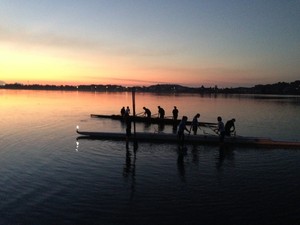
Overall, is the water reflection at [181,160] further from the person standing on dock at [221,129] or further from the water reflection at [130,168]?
the person standing on dock at [221,129]

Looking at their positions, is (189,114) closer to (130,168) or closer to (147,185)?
(130,168)

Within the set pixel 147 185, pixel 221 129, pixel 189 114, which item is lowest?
pixel 147 185

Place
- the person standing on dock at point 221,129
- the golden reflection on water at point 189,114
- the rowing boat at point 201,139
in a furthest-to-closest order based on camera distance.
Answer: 1. the golden reflection on water at point 189,114
2. the rowing boat at point 201,139
3. the person standing on dock at point 221,129

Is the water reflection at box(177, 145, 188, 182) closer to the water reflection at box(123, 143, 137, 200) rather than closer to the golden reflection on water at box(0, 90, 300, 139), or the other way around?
the water reflection at box(123, 143, 137, 200)

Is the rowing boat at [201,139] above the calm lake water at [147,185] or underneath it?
above

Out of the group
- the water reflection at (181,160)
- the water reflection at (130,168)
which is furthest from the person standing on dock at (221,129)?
the water reflection at (130,168)

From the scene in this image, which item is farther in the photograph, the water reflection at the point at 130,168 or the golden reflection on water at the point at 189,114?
the golden reflection on water at the point at 189,114

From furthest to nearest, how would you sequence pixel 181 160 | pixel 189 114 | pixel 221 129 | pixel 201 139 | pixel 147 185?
1. pixel 189 114
2. pixel 201 139
3. pixel 221 129
4. pixel 181 160
5. pixel 147 185

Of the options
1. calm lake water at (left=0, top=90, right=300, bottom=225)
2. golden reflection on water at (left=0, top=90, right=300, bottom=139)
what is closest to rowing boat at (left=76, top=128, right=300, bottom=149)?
calm lake water at (left=0, top=90, right=300, bottom=225)

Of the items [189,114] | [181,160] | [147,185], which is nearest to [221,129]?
[181,160]

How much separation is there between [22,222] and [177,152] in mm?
12075

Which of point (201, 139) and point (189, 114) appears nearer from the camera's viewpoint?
point (201, 139)

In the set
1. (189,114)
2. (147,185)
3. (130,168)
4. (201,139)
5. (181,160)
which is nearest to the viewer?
(147,185)

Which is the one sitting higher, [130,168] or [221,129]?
[221,129]
